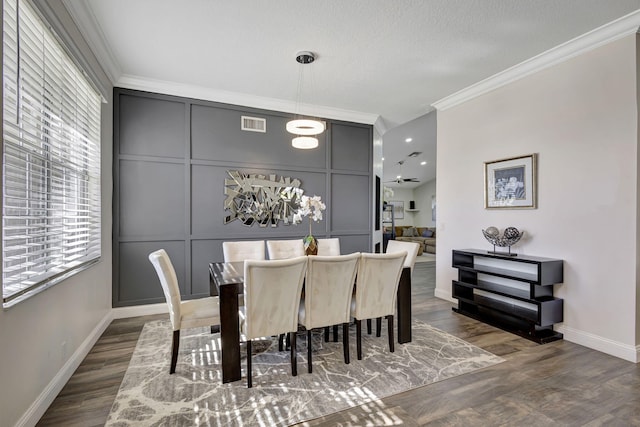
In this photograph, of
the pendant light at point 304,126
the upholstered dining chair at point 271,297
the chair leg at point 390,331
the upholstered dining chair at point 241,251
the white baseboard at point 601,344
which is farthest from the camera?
the upholstered dining chair at point 241,251

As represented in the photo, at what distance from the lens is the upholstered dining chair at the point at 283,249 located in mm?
3691

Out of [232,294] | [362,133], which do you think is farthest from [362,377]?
[362,133]

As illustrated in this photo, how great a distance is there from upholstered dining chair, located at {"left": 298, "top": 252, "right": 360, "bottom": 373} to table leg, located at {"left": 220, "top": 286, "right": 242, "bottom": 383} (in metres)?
0.52

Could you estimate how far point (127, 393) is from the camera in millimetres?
2174

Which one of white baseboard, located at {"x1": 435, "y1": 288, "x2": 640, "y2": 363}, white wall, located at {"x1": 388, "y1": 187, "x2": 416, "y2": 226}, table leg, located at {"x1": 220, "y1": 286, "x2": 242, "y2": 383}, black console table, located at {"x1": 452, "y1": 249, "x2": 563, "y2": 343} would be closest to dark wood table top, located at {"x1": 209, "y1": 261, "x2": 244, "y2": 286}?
table leg, located at {"x1": 220, "y1": 286, "x2": 242, "y2": 383}

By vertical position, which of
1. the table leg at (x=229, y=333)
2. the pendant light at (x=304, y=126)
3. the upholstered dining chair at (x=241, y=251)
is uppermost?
the pendant light at (x=304, y=126)

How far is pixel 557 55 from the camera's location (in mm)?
3191

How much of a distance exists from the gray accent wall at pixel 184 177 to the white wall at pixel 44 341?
680 mm

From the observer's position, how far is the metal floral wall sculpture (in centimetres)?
435

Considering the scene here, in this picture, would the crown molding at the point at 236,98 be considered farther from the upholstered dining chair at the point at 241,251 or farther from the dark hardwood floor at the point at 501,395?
the dark hardwood floor at the point at 501,395

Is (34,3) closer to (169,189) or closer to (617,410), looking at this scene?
(169,189)

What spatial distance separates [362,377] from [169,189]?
320 cm

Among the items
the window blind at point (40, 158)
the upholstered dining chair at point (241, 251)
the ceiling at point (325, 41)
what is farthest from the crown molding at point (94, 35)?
the upholstered dining chair at point (241, 251)

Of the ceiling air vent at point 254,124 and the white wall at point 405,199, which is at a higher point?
the ceiling air vent at point 254,124
